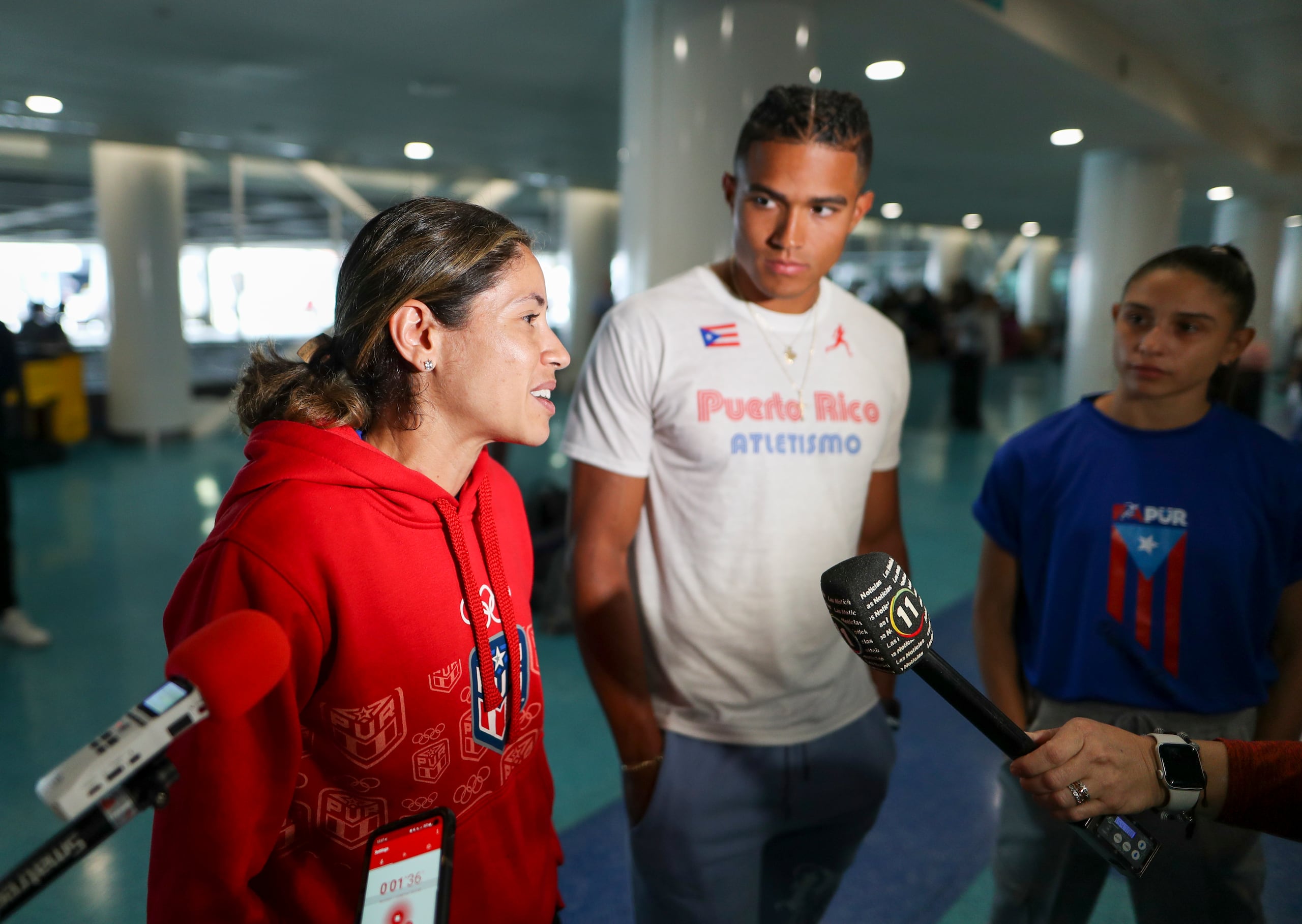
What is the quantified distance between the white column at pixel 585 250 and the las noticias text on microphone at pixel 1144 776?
40.2 ft

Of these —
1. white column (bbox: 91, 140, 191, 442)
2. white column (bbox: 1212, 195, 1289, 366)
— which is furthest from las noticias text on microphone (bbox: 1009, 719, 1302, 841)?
white column (bbox: 1212, 195, 1289, 366)

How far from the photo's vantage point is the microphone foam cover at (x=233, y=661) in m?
0.54

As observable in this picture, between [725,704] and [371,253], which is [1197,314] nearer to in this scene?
[725,704]

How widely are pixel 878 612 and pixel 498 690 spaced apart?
49 cm

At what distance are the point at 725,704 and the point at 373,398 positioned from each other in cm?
78

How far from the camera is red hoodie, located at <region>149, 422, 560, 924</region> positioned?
85 centimetres

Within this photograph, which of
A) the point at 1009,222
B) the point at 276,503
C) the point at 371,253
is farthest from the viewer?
the point at 1009,222

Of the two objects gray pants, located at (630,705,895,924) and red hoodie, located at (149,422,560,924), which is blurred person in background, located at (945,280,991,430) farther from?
red hoodie, located at (149,422,560,924)

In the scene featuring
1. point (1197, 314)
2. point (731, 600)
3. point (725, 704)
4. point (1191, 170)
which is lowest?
point (725, 704)

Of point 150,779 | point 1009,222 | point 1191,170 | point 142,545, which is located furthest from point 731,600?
point 1009,222

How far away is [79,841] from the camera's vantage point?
0.49 metres

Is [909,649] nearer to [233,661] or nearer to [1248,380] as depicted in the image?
[233,661]

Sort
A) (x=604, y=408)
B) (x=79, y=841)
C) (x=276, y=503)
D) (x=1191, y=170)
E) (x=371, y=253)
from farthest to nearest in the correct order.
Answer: (x=1191, y=170)
(x=604, y=408)
(x=371, y=253)
(x=276, y=503)
(x=79, y=841)

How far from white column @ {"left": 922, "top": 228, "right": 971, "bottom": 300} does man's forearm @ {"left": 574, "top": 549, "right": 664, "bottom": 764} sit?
71.1 feet
